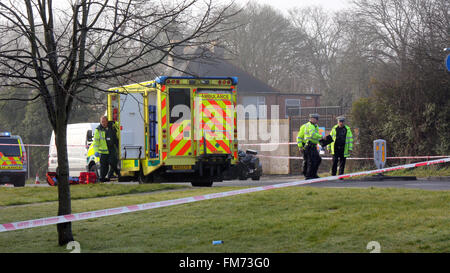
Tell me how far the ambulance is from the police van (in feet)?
27.3

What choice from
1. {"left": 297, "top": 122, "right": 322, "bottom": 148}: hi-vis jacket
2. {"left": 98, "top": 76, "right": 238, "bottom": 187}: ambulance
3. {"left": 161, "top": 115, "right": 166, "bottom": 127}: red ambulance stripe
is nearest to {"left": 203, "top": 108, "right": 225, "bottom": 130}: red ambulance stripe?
{"left": 98, "top": 76, "right": 238, "bottom": 187}: ambulance

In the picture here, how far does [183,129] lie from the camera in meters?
16.8

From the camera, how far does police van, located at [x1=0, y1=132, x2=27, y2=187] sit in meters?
24.1

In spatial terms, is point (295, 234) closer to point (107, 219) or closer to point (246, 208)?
point (246, 208)

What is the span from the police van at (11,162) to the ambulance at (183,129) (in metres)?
8.31

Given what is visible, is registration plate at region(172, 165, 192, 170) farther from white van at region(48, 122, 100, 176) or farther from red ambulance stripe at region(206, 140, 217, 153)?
white van at region(48, 122, 100, 176)

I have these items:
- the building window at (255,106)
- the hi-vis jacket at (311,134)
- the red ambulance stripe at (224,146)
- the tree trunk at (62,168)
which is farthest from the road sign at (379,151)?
the building window at (255,106)

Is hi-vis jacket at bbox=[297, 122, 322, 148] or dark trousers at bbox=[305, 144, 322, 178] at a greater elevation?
hi-vis jacket at bbox=[297, 122, 322, 148]

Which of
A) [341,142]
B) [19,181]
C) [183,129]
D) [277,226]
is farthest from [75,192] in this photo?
[19,181]

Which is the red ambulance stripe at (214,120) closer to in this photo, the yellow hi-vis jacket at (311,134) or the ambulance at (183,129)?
the ambulance at (183,129)

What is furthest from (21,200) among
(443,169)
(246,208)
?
(443,169)

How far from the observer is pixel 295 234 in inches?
339

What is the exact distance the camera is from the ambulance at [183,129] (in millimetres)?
16625
